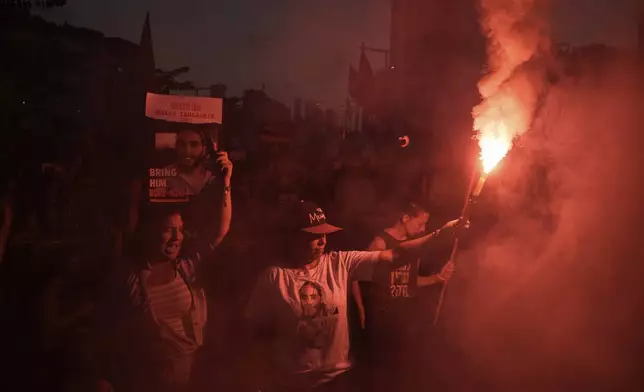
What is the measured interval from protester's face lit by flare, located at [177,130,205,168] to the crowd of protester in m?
0.01

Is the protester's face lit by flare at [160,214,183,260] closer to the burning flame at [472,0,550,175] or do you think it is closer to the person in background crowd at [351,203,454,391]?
the person in background crowd at [351,203,454,391]

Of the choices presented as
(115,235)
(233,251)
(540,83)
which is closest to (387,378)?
(233,251)

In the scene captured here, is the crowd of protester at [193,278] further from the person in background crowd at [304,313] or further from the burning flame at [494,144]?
the burning flame at [494,144]

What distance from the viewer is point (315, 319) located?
14.0 feet

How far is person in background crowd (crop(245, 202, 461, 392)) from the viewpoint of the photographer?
168 inches

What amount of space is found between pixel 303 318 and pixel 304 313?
0.11 feet

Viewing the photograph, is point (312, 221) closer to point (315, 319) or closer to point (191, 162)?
point (315, 319)

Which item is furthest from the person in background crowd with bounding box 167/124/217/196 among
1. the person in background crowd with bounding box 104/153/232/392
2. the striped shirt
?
the striped shirt

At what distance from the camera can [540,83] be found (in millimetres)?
5406

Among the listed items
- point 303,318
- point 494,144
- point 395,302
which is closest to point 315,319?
point 303,318

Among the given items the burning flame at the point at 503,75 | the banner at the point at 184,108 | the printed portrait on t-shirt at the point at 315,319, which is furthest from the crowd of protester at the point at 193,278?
the burning flame at the point at 503,75

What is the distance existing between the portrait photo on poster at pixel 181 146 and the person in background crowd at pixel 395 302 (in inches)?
55.2

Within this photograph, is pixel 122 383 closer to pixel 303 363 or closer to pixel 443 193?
pixel 303 363

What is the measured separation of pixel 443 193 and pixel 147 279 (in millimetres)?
2414
